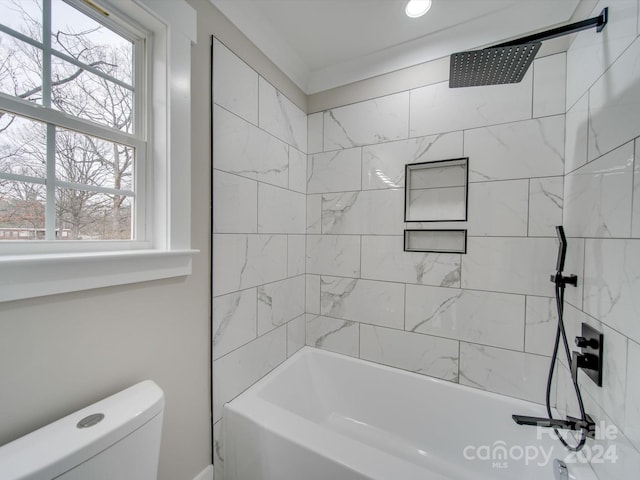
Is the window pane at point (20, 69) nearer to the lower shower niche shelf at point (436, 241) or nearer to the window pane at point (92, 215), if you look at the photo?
the window pane at point (92, 215)

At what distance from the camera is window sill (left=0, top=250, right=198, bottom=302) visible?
26.4 inches

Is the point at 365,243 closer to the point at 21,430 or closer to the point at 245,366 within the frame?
the point at 245,366

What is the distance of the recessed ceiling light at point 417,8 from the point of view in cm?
133

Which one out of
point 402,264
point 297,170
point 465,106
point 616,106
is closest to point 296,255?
point 297,170

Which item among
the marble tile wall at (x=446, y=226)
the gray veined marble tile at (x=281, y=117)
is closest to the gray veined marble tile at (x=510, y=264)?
the marble tile wall at (x=446, y=226)

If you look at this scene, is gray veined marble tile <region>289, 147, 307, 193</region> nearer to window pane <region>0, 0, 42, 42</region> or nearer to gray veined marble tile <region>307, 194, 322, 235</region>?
gray veined marble tile <region>307, 194, 322, 235</region>

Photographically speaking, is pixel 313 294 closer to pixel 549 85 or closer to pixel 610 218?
pixel 610 218

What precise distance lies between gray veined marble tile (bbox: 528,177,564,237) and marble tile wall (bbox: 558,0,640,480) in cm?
11

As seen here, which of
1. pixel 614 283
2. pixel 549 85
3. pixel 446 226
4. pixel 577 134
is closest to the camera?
pixel 614 283

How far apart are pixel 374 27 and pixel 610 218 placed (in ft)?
4.97

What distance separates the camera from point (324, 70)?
192 cm

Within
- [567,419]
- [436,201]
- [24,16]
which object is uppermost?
[24,16]

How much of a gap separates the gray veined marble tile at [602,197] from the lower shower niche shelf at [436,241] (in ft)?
1.58

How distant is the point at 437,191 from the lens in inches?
64.6
